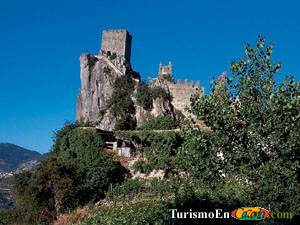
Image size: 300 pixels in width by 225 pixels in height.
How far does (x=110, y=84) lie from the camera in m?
37.8

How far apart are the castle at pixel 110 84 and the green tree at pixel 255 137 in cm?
2227

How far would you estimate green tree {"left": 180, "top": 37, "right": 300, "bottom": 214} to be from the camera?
331 inches

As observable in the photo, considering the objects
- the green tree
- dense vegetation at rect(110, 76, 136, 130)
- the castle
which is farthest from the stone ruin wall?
the green tree

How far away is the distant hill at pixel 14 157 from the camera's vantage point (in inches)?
4816

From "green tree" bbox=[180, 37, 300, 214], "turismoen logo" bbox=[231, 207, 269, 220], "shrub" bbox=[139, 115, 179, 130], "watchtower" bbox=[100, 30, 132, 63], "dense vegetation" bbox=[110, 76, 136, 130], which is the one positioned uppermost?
"watchtower" bbox=[100, 30, 132, 63]

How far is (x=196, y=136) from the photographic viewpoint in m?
9.47

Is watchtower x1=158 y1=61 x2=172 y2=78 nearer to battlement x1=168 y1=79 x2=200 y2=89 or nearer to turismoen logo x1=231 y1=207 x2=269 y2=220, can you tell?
battlement x1=168 y1=79 x2=200 y2=89

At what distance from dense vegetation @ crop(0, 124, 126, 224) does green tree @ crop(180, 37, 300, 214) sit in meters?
10.8

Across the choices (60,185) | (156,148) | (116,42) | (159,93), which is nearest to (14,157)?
(116,42)

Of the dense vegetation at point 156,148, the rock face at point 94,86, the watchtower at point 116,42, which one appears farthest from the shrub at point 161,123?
the watchtower at point 116,42

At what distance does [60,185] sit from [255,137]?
1256cm

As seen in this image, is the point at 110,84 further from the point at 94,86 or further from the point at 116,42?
the point at 116,42

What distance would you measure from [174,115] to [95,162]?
14.5 metres

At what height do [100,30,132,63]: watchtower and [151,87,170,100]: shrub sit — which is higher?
[100,30,132,63]: watchtower
